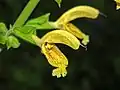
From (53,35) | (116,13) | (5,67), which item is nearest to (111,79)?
(116,13)

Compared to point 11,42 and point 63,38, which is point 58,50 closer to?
point 63,38

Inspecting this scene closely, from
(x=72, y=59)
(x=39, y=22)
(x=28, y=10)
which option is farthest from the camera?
(x=72, y=59)

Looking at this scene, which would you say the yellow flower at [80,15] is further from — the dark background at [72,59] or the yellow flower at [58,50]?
the dark background at [72,59]

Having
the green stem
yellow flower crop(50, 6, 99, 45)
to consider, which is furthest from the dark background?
the green stem

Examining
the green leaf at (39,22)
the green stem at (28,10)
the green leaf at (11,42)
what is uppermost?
the green stem at (28,10)

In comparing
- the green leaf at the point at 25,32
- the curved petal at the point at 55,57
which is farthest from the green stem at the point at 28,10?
the curved petal at the point at 55,57

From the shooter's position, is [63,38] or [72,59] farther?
[72,59]

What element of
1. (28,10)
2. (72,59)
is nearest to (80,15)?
(28,10)

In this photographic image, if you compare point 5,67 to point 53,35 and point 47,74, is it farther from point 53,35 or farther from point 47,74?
point 53,35
